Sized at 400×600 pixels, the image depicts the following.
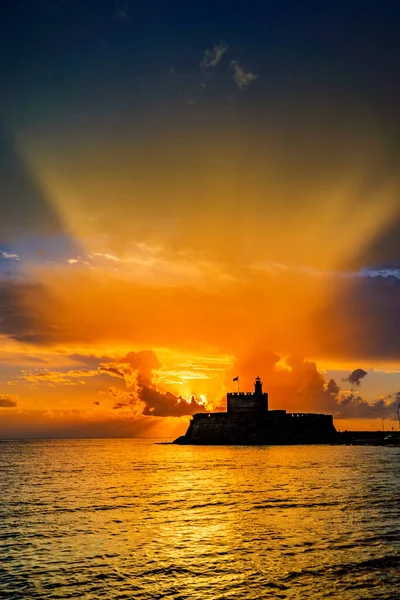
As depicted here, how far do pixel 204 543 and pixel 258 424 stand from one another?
104730mm

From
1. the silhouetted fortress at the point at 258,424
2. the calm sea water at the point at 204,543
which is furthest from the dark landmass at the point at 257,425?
the calm sea water at the point at 204,543

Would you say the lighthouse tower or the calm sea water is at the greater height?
the lighthouse tower

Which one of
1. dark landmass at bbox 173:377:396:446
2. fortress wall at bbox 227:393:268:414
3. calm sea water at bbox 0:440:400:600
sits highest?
fortress wall at bbox 227:393:268:414

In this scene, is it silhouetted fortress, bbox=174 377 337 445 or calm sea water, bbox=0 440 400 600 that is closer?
calm sea water, bbox=0 440 400 600

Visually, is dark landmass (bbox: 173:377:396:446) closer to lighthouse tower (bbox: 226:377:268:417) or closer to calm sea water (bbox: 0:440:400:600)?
lighthouse tower (bbox: 226:377:268:417)

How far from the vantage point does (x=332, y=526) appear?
2364 cm

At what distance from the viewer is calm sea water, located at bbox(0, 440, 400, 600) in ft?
50.1

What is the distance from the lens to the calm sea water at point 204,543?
50.1 ft

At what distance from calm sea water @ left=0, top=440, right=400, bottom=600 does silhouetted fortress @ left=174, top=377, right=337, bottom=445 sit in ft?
275

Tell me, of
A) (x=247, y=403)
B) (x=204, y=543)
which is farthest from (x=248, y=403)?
(x=204, y=543)

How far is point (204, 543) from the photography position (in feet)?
68.8

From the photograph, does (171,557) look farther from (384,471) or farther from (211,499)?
(384,471)

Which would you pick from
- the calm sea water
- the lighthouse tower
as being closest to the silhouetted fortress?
the lighthouse tower

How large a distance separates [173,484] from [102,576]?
96.6ft
